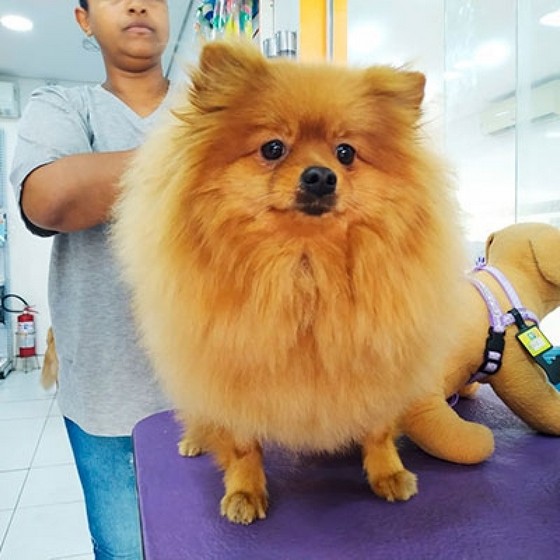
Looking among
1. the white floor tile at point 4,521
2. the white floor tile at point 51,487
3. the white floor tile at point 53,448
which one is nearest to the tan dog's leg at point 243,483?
the white floor tile at point 4,521

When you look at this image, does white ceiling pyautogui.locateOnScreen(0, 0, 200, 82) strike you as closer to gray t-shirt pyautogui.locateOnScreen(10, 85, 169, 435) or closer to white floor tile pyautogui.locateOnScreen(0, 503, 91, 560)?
gray t-shirt pyautogui.locateOnScreen(10, 85, 169, 435)

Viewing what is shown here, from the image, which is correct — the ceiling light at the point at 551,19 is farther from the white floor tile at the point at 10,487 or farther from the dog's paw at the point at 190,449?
the white floor tile at the point at 10,487

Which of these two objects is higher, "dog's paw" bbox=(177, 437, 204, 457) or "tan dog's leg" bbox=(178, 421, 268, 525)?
"tan dog's leg" bbox=(178, 421, 268, 525)

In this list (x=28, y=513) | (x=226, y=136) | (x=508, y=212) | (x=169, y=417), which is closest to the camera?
(x=226, y=136)

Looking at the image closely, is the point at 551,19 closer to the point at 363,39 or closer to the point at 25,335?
the point at 363,39

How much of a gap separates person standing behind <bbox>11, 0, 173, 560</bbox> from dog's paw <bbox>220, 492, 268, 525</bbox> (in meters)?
0.49

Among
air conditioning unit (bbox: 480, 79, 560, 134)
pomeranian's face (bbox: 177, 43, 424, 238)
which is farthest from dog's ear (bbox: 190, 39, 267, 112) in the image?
air conditioning unit (bbox: 480, 79, 560, 134)

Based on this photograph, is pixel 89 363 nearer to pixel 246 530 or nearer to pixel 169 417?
pixel 169 417

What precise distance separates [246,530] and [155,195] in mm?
386

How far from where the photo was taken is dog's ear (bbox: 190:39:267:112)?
1.92 ft

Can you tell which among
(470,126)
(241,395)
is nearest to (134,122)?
(241,395)

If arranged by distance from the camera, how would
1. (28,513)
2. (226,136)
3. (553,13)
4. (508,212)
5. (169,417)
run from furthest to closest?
(28,513), (508,212), (553,13), (169,417), (226,136)

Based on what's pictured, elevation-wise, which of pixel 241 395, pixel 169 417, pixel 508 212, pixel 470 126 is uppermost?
pixel 470 126

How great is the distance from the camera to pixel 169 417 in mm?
1022
